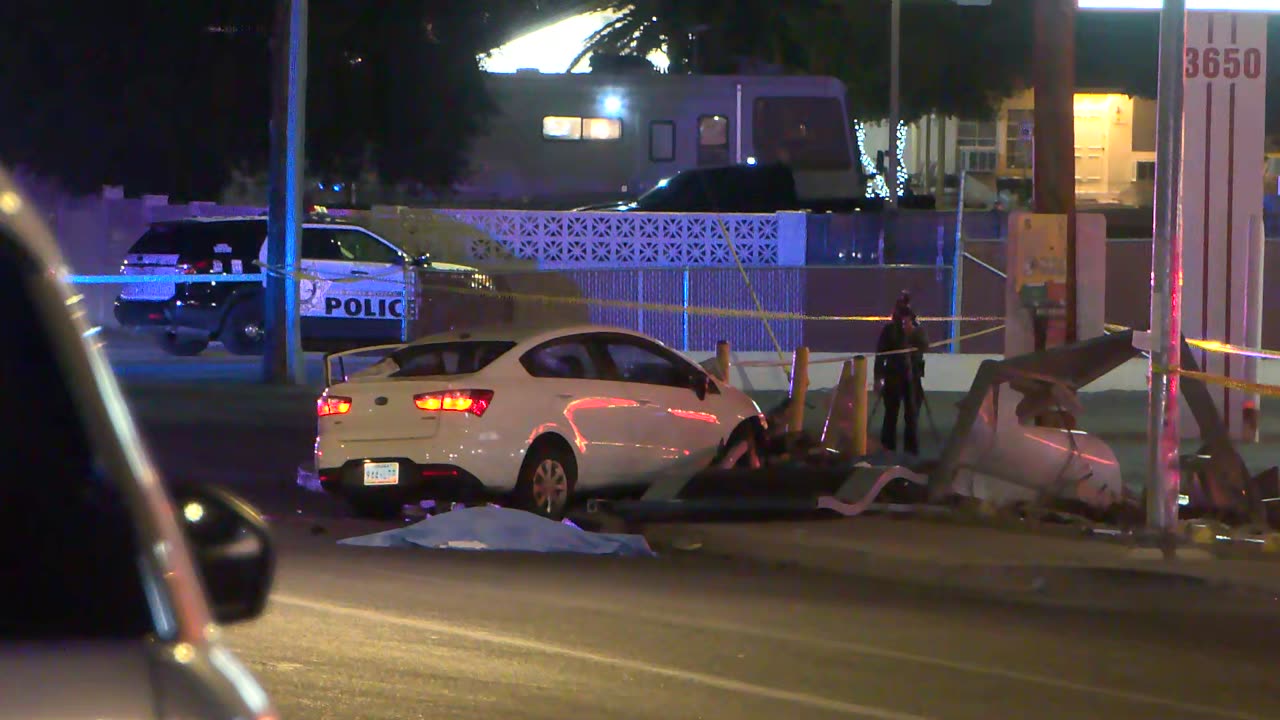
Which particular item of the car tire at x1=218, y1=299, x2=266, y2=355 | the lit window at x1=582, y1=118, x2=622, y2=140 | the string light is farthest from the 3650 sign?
the string light

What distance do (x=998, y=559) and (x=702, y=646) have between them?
3059 millimetres

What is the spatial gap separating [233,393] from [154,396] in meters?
0.96

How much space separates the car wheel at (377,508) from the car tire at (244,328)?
40.9ft

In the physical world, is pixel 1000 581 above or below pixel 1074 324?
below

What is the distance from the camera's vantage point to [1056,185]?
16172 mm

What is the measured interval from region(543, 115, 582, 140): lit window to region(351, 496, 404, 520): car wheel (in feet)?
71.1

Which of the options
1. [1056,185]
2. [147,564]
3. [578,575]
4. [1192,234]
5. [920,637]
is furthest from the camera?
[1192,234]

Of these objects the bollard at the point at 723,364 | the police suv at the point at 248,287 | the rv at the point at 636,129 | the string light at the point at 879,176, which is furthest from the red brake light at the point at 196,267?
the string light at the point at 879,176

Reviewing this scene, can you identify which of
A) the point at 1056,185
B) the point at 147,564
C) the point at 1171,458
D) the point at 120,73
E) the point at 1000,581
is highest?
the point at 120,73

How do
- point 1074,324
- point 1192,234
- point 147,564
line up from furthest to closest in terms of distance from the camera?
point 1192,234, point 1074,324, point 147,564

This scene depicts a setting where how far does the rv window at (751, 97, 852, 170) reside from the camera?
3447cm

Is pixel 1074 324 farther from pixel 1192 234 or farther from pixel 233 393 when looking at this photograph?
pixel 233 393

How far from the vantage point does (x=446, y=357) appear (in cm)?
1395

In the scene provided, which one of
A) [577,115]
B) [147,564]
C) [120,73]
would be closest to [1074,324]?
[147,564]
